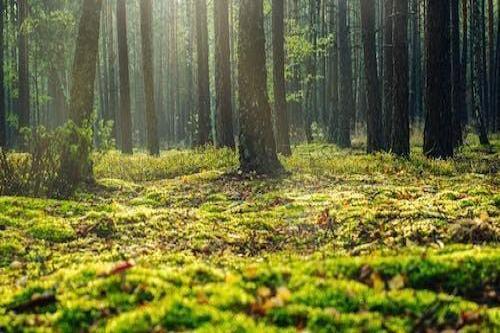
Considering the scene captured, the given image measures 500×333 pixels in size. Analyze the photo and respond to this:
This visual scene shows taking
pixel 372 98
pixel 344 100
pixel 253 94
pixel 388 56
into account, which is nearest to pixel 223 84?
pixel 372 98

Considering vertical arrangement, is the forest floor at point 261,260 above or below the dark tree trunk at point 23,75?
below

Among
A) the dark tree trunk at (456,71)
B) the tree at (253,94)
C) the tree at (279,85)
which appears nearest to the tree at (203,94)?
the tree at (279,85)

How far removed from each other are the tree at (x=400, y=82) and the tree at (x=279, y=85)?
4385 millimetres

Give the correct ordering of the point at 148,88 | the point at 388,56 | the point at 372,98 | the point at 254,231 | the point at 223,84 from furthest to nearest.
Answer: the point at 148,88 < the point at 223,84 < the point at 372,98 < the point at 388,56 < the point at 254,231

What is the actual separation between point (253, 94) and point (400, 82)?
5764 millimetres

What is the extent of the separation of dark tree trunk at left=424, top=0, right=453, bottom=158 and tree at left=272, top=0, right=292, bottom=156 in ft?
18.7

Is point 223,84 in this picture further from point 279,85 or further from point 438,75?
point 438,75

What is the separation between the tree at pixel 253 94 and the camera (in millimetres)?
12641

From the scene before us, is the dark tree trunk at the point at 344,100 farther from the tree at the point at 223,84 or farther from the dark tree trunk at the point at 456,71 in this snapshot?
the tree at the point at 223,84

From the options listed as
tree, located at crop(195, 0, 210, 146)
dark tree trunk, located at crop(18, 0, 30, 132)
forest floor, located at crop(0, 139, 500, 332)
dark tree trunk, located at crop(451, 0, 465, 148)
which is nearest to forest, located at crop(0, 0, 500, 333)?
forest floor, located at crop(0, 139, 500, 332)

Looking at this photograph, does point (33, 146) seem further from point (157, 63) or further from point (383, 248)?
point (157, 63)

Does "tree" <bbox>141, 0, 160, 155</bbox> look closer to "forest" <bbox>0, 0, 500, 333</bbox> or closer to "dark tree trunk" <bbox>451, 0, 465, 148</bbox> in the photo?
"forest" <bbox>0, 0, 500, 333</bbox>

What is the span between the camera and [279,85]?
1983cm

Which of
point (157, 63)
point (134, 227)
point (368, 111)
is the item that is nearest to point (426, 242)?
point (134, 227)
